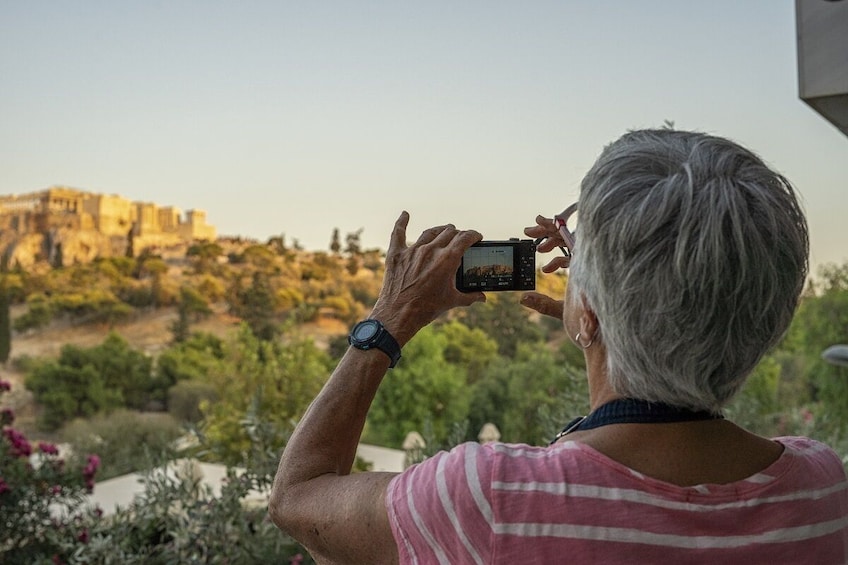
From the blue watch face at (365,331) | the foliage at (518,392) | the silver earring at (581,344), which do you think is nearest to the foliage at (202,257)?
the foliage at (518,392)

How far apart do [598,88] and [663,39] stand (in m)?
0.90

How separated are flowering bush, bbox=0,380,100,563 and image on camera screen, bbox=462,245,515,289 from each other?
9.57 ft

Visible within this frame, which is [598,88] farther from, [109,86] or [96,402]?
[96,402]

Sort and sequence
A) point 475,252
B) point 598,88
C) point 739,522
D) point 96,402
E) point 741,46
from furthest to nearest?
1. point 96,402
2. point 598,88
3. point 741,46
4. point 475,252
5. point 739,522

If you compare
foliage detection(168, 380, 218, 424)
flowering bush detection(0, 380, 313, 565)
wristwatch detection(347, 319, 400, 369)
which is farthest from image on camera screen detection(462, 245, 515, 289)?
foliage detection(168, 380, 218, 424)

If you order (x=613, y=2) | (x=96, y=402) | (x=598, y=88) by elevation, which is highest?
(x=613, y=2)

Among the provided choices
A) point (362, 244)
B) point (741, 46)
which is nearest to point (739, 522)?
point (741, 46)

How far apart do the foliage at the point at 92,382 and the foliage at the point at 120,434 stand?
0.22m

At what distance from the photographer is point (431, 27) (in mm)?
12367

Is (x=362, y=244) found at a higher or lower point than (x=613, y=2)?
lower

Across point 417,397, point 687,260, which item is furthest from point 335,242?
point 687,260

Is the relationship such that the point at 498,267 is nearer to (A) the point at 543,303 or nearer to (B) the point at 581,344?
(A) the point at 543,303

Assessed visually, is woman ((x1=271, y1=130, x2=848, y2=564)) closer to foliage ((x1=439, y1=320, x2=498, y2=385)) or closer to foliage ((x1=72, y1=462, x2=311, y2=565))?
foliage ((x1=72, y1=462, x2=311, y2=565))

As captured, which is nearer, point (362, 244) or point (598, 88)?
point (598, 88)
